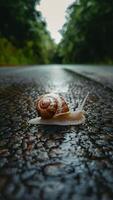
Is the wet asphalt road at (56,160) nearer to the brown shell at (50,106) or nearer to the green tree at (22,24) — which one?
the brown shell at (50,106)

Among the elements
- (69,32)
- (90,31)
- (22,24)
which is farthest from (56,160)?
(69,32)

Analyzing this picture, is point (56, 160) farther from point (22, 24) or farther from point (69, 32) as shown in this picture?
point (69, 32)

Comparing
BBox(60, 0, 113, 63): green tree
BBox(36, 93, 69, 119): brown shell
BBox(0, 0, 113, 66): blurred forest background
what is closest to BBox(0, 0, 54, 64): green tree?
BBox(0, 0, 113, 66): blurred forest background

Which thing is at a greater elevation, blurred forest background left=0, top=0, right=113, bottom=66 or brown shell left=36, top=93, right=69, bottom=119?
brown shell left=36, top=93, right=69, bottom=119

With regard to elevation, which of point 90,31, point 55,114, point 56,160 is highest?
point 56,160

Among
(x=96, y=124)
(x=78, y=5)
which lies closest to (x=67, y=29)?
(x=78, y=5)

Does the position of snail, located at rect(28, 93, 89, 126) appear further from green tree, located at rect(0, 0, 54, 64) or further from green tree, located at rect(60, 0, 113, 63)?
green tree, located at rect(60, 0, 113, 63)

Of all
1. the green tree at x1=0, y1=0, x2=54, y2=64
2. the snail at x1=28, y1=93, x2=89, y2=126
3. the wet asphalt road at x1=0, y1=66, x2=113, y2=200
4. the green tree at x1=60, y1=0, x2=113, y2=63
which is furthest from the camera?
the green tree at x1=60, y1=0, x2=113, y2=63
